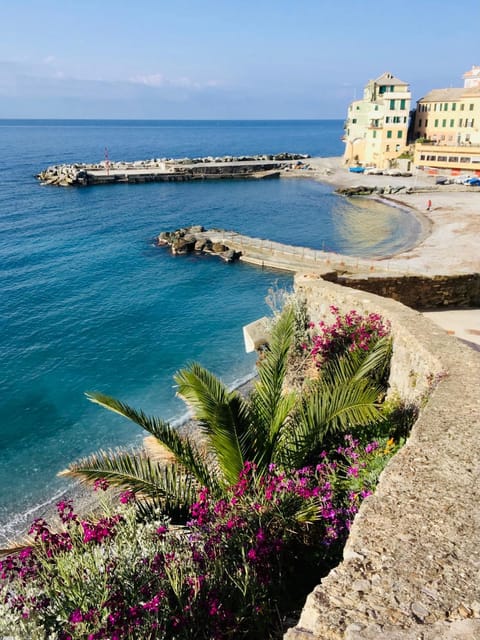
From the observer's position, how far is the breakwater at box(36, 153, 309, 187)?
73.0 metres

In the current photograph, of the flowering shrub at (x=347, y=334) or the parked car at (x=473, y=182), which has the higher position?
the parked car at (x=473, y=182)

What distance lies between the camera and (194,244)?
3903 cm

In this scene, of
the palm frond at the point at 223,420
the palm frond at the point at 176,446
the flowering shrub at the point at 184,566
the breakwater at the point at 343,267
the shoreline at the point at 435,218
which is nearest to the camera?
the flowering shrub at the point at 184,566

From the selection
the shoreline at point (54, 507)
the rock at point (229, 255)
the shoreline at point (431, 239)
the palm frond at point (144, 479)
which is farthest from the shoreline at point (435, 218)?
the palm frond at point (144, 479)

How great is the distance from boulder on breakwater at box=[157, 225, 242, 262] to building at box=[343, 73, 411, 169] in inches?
1762

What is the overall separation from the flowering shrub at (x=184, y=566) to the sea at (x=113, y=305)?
9025mm

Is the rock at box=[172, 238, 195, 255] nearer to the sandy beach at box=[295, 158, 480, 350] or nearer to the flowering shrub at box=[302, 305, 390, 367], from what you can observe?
the sandy beach at box=[295, 158, 480, 350]

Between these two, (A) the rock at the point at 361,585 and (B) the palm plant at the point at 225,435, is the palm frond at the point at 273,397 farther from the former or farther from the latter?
(A) the rock at the point at 361,585

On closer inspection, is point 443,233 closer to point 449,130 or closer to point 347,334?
point 347,334

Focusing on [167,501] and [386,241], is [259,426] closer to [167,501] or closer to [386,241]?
[167,501]

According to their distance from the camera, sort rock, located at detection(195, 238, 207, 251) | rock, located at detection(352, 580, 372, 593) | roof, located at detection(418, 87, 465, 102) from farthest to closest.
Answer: roof, located at detection(418, 87, 465, 102) < rock, located at detection(195, 238, 207, 251) < rock, located at detection(352, 580, 372, 593)

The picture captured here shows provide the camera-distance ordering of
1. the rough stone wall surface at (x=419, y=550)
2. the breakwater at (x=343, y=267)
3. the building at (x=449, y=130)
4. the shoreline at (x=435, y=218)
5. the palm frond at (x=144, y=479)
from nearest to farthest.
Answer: the rough stone wall surface at (x=419, y=550), the palm frond at (x=144, y=479), the breakwater at (x=343, y=267), the shoreline at (x=435, y=218), the building at (x=449, y=130)

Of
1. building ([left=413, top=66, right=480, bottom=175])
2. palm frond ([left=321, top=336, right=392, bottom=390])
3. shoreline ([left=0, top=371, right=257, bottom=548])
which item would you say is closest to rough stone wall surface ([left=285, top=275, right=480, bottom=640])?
palm frond ([left=321, top=336, right=392, bottom=390])

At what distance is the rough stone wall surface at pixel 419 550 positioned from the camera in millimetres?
2984
